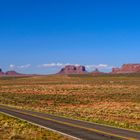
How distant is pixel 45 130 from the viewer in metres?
20.6

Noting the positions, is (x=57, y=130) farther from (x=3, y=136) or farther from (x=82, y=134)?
(x=3, y=136)

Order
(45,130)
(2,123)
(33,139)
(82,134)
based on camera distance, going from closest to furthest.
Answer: (33,139) → (82,134) → (45,130) → (2,123)

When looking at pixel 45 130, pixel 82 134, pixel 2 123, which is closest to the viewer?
pixel 82 134

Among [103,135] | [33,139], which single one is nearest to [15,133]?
[33,139]

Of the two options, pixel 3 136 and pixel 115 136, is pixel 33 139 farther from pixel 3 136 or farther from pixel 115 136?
pixel 115 136

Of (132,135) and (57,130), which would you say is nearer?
(132,135)

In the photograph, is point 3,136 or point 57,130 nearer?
point 3,136

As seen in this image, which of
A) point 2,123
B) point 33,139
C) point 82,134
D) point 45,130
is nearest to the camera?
point 33,139

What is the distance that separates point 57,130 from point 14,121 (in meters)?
5.36

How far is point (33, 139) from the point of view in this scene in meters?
17.7

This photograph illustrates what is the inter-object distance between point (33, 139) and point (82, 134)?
291 centimetres

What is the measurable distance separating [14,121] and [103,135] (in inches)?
345

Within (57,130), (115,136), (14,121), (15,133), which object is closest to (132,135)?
(115,136)

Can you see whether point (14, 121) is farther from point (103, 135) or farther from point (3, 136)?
point (103, 135)
